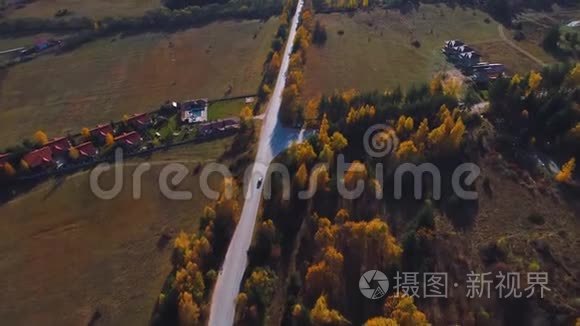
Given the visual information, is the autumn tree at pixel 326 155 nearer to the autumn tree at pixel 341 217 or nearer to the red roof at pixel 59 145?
the autumn tree at pixel 341 217

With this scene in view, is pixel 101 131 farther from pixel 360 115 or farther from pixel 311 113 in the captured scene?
pixel 360 115

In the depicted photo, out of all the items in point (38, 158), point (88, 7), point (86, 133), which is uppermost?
point (88, 7)

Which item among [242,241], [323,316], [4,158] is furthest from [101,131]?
[323,316]

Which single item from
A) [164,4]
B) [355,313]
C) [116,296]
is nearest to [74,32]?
[164,4]

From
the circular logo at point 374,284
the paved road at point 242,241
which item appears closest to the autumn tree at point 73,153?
the paved road at point 242,241

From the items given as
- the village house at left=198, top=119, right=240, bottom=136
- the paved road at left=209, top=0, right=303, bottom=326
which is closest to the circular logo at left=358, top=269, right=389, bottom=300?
the paved road at left=209, top=0, right=303, bottom=326

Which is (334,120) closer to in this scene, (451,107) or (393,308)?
(451,107)
